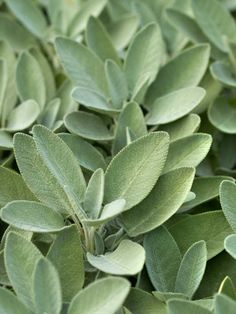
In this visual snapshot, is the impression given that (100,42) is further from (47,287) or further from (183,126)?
(47,287)

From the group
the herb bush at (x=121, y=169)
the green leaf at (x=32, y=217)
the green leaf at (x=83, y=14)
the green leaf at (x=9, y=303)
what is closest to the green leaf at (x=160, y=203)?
the herb bush at (x=121, y=169)

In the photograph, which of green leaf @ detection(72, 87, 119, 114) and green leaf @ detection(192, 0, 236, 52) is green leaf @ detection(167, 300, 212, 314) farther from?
green leaf @ detection(192, 0, 236, 52)

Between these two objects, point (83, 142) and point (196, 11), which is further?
point (196, 11)

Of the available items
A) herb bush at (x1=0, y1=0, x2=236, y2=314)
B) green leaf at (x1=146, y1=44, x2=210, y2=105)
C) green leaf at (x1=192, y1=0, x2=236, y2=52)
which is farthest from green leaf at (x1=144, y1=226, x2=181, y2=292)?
green leaf at (x1=192, y1=0, x2=236, y2=52)

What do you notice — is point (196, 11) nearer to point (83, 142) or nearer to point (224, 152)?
point (224, 152)

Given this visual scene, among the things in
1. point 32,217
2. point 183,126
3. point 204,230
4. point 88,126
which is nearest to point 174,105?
point 183,126

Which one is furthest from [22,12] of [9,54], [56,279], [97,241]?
[56,279]

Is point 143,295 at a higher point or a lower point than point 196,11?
lower

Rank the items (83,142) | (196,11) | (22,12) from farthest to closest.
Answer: (22,12) < (196,11) < (83,142)
